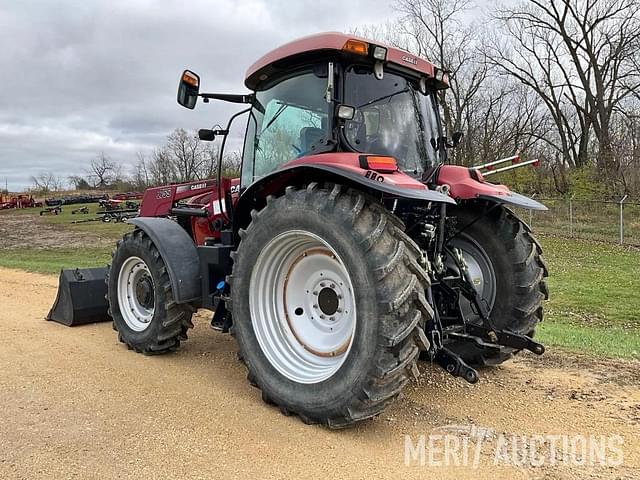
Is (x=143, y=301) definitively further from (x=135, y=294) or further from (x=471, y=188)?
(x=471, y=188)

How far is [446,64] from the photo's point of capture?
1188 inches

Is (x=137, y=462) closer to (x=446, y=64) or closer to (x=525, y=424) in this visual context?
(x=525, y=424)

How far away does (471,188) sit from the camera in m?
4.05

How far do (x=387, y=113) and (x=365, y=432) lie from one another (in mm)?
2302

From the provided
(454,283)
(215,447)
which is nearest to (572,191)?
(454,283)

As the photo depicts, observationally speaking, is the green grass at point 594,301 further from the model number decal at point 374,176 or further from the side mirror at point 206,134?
the side mirror at point 206,134

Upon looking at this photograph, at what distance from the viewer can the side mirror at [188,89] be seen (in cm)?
473

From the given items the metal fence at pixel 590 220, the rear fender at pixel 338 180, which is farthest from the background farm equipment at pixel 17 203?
the rear fender at pixel 338 180

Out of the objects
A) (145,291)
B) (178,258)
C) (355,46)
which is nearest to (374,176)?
(355,46)

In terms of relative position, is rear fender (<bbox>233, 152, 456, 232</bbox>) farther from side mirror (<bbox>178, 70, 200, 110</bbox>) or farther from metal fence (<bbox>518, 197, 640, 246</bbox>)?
metal fence (<bbox>518, 197, 640, 246</bbox>)

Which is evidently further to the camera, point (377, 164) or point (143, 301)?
point (143, 301)

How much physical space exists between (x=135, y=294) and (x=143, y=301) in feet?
0.64

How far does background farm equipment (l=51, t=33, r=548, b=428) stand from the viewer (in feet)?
10.5

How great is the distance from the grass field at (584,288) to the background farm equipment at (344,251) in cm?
166
